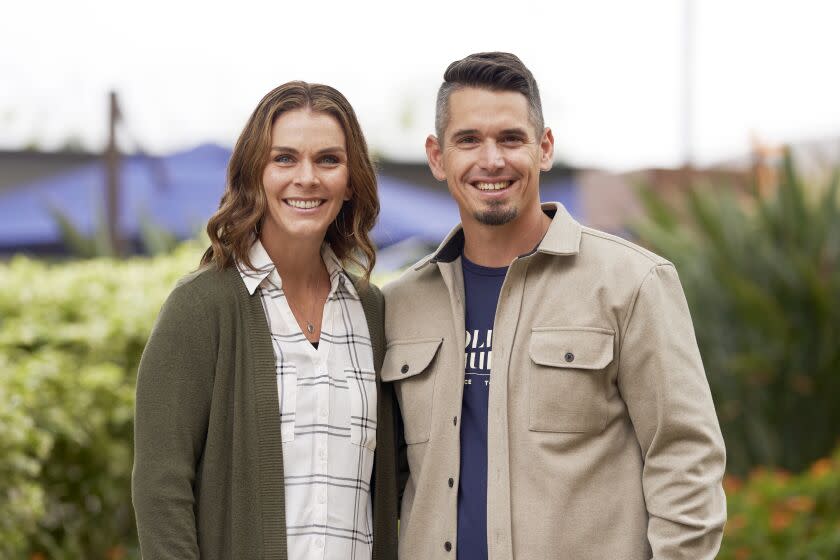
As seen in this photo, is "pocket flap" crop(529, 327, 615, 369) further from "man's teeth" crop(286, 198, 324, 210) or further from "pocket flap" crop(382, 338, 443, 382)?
"man's teeth" crop(286, 198, 324, 210)

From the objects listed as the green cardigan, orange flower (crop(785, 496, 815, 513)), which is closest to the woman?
the green cardigan

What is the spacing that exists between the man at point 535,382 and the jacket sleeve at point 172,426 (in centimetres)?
60

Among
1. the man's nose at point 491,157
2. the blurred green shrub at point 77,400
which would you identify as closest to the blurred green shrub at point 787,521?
the blurred green shrub at point 77,400

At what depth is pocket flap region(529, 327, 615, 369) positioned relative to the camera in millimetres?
3076

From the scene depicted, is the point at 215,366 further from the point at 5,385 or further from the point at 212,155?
the point at 212,155

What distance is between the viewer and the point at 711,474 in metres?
3.02

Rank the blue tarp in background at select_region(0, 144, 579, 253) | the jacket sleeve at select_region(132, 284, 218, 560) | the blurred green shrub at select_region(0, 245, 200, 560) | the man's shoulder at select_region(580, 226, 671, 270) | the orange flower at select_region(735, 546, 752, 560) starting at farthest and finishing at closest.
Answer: the blue tarp in background at select_region(0, 144, 579, 253) < the orange flower at select_region(735, 546, 752, 560) < the blurred green shrub at select_region(0, 245, 200, 560) < the man's shoulder at select_region(580, 226, 671, 270) < the jacket sleeve at select_region(132, 284, 218, 560)

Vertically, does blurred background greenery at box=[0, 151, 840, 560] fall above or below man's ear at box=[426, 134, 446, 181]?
below

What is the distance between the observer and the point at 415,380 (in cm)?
335

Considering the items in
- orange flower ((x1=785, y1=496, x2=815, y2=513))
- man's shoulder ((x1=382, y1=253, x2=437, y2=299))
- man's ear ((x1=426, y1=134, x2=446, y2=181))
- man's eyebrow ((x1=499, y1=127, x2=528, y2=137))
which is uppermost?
man's eyebrow ((x1=499, y1=127, x2=528, y2=137))

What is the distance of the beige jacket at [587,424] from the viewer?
302cm

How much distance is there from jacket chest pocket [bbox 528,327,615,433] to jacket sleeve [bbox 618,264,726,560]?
6cm

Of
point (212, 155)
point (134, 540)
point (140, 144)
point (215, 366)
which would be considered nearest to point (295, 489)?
point (215, 366)

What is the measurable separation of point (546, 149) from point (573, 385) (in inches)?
29.2
